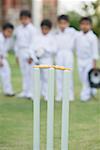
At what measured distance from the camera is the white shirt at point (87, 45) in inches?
452

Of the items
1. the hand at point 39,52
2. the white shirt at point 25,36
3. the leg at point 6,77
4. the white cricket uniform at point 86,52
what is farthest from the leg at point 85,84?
the leg at point 6,77

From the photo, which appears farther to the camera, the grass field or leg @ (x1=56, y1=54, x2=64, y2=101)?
leg @ (x1=56, y1=54, x2=64, y2=101)

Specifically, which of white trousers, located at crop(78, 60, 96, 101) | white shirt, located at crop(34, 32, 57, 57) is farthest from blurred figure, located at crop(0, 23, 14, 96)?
white trousers, located at crop(78, 60, 96, 101)

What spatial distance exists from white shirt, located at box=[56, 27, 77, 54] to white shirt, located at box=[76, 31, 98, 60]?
13cm

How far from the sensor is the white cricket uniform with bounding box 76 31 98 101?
11500mm

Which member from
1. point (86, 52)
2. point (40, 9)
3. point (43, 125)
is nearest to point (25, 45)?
point (86, 52)

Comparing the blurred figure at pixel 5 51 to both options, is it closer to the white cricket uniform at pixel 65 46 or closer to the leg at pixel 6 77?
the leg at pixel 6 77

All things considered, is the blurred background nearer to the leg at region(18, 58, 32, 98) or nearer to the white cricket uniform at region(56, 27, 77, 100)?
the leg at region(18, 58, 32, 98)

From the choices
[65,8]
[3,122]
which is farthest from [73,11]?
[3,122]

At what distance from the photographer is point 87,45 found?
11578 mm

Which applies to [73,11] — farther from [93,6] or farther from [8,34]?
[8,34]

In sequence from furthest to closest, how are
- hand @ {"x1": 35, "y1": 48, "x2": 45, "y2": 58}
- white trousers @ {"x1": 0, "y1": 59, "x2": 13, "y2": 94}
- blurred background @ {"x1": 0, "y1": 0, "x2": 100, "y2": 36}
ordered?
blurred background @ {"x1": 0, "y1": 0, "x2": 100, "y2": 36}, white trousers @ {"x1": 0, "y1": 59, "x2": 13, "y2": 94}, hand @ {"x1": 35, "y1": 48, "x2": 45, "y2": 58}

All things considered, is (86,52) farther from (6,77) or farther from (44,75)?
(6,77)

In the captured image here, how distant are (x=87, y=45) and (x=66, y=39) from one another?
46cm
